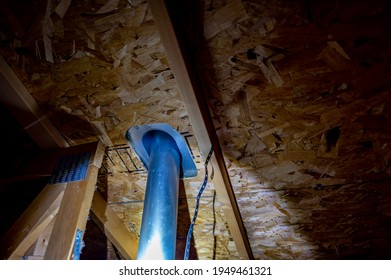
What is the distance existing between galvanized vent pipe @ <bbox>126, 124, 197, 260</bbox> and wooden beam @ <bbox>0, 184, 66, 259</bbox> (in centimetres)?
45

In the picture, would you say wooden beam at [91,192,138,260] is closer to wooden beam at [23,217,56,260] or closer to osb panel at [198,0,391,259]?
wooden beam at [23,217,56,260]

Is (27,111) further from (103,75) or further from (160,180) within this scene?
(160,180)

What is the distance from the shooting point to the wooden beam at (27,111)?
1.16 meters

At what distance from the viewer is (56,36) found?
101cm

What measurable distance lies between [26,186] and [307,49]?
1766 millimetres

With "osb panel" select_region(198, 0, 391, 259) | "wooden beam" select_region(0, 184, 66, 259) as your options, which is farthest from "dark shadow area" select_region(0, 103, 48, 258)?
"osb panel" select_region(198, 0, 391, 259)

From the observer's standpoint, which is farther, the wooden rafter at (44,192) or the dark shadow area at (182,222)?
the dark shadow area at (182,222)

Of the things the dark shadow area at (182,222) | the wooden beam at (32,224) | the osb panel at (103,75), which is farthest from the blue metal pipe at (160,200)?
the wooden beam at (32,224)

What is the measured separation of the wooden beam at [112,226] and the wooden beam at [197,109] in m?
0.83

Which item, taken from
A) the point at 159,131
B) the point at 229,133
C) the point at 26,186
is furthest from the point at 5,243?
the point at 229,133

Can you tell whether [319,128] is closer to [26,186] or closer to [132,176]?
[132,176]

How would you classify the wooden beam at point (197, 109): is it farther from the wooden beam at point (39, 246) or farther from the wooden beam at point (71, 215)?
the wooden beam at point (39, 246)

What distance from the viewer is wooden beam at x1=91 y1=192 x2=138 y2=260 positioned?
171 centimetres

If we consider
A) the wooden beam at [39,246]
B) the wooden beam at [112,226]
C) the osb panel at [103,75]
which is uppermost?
the osb panel at [103,75]
